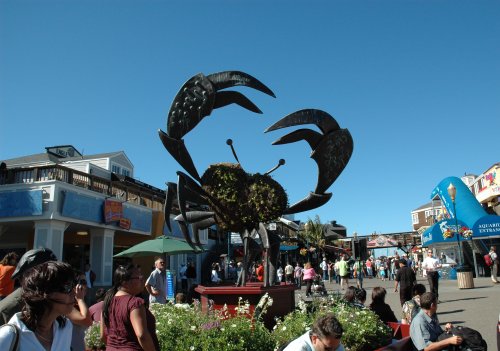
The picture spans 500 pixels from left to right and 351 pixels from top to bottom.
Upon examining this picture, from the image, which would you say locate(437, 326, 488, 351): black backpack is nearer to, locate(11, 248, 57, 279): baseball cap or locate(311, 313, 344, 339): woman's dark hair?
locate(311, 313, 344, 339): woman's dark hair

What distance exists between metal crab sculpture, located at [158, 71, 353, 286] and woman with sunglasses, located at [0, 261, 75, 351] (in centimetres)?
490

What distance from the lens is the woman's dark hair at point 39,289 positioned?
2.38 m

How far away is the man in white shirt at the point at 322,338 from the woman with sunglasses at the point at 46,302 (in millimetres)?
2040

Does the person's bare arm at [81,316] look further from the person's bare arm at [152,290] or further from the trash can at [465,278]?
the trash can at [465,278]

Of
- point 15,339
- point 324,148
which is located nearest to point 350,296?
point 324,148

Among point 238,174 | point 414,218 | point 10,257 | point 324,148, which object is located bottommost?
point 10,257

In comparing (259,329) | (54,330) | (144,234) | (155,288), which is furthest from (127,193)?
(54,330)

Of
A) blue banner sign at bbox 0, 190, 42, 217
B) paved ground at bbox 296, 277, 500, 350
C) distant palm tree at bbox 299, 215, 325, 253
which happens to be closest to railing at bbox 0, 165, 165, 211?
blue banner sign at bbox 0, 190, 42, 217

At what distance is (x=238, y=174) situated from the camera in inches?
303

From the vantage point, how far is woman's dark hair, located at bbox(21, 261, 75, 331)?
2.38 meters

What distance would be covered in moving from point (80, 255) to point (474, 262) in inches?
952

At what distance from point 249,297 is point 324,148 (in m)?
2.94

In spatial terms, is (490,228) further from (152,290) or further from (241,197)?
(152,290)

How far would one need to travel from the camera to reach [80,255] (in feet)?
84.7
